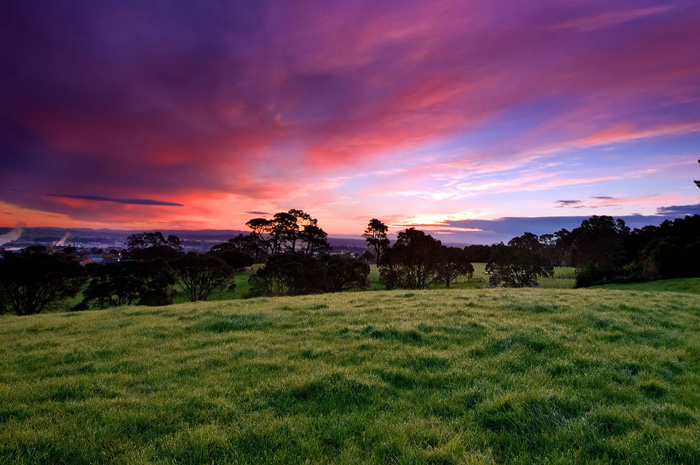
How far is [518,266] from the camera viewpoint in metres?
73.4

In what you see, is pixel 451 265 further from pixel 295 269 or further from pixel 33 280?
pixel 33 280

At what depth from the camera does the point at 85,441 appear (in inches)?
196

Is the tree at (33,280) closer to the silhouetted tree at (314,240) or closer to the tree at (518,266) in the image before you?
the silhouetted tree at (314,240)

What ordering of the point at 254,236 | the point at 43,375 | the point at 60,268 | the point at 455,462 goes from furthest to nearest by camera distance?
1. the point at 254,236
2. the point at 60,268
3. the point at 43,375
4. the point at 455,462


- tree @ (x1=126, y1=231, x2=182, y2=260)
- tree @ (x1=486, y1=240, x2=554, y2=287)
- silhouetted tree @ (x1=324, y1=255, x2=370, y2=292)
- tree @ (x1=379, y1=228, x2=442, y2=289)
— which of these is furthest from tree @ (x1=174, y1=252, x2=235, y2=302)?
tree @ (x1=126, y1=231, x2=182, y2=260)

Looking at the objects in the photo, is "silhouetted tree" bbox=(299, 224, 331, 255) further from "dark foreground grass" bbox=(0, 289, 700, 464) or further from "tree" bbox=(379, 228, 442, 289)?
"dark foreground grass" bbox=(0, 289, 700, 464)

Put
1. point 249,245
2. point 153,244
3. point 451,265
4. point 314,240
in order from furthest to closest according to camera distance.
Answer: point 153,244
point 249,245
point 314,240
point 451,265

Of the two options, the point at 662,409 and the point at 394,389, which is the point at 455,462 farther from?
the point at 662,409

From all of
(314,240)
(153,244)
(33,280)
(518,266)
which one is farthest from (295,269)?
(153,244)

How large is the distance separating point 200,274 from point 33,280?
23.2m

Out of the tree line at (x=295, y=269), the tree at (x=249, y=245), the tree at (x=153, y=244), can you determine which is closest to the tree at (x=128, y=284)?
the tree line at (x=295, y=269)

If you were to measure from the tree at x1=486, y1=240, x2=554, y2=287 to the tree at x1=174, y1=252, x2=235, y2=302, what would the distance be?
61.5 m

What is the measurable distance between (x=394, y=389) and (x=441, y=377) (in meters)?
1.28

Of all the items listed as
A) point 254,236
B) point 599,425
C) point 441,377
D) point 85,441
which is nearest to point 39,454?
point 85,441
